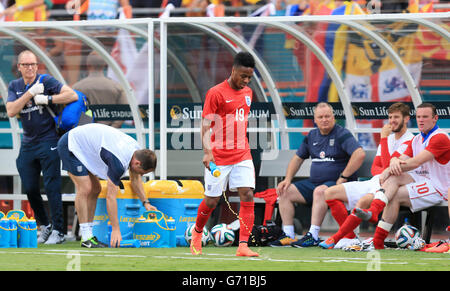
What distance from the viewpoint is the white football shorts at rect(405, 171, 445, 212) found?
931 cm

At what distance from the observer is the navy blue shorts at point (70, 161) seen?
30.1 ft

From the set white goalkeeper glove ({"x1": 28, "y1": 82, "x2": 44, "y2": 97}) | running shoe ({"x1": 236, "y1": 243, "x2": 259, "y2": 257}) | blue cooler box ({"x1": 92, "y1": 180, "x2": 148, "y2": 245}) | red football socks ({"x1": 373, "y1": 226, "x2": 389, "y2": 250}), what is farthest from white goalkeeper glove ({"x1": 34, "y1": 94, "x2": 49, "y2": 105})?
red football socks ({"x1": 373, "y1": 226, "x2": 389, "y2": 250})

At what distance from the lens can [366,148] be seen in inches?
444

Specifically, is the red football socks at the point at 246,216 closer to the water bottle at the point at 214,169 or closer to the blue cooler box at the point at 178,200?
the water bottle at the point at 214,169

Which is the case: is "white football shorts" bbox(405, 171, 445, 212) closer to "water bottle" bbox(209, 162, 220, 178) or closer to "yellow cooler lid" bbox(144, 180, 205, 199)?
"yellow cooler lid" bbox(144, 180, 205, 199)

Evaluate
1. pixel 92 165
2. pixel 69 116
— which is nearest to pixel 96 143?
pixel 92 165

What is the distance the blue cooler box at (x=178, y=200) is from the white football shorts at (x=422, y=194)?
217cm

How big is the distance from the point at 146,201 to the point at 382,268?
3.74 metres

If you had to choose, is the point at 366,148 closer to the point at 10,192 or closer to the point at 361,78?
the point at 361,78

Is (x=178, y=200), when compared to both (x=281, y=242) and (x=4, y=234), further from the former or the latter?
(x=4, y=234)

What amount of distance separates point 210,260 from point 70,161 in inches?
101

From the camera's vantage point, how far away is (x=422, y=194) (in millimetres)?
9320
